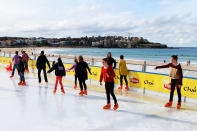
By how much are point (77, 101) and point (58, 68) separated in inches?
70.1

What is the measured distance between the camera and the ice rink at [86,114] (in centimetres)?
475

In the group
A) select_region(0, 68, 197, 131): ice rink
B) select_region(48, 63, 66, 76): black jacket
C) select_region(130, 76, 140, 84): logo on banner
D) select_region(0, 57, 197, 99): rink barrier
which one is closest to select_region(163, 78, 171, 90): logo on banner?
select_region(0, 57, 197, 99): rink barrier

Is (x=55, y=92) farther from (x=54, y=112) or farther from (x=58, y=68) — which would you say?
(x=54, y=112)

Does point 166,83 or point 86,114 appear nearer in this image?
point 86,114

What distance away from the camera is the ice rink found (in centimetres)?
475

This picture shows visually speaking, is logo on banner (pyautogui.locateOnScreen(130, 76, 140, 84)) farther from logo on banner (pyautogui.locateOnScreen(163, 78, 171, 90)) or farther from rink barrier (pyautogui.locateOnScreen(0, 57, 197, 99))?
logo on banner (pyautogui.locateOnScreen(163, 78, 171, 90))

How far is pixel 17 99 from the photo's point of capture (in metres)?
7.10

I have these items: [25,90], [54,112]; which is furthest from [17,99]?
[54,112]

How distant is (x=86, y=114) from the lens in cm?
563

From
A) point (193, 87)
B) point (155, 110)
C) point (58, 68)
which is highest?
point (58, 68)

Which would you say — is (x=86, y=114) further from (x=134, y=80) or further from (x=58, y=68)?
(x=134, y=80)

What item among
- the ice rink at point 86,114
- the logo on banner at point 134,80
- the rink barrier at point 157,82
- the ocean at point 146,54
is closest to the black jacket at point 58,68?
the ice rink at point 86,114

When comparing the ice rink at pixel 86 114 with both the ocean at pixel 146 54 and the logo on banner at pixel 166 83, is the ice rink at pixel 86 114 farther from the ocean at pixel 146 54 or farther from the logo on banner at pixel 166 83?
the ocean at pixel 146 54

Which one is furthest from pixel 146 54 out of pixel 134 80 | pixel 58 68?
pixel 58 68
